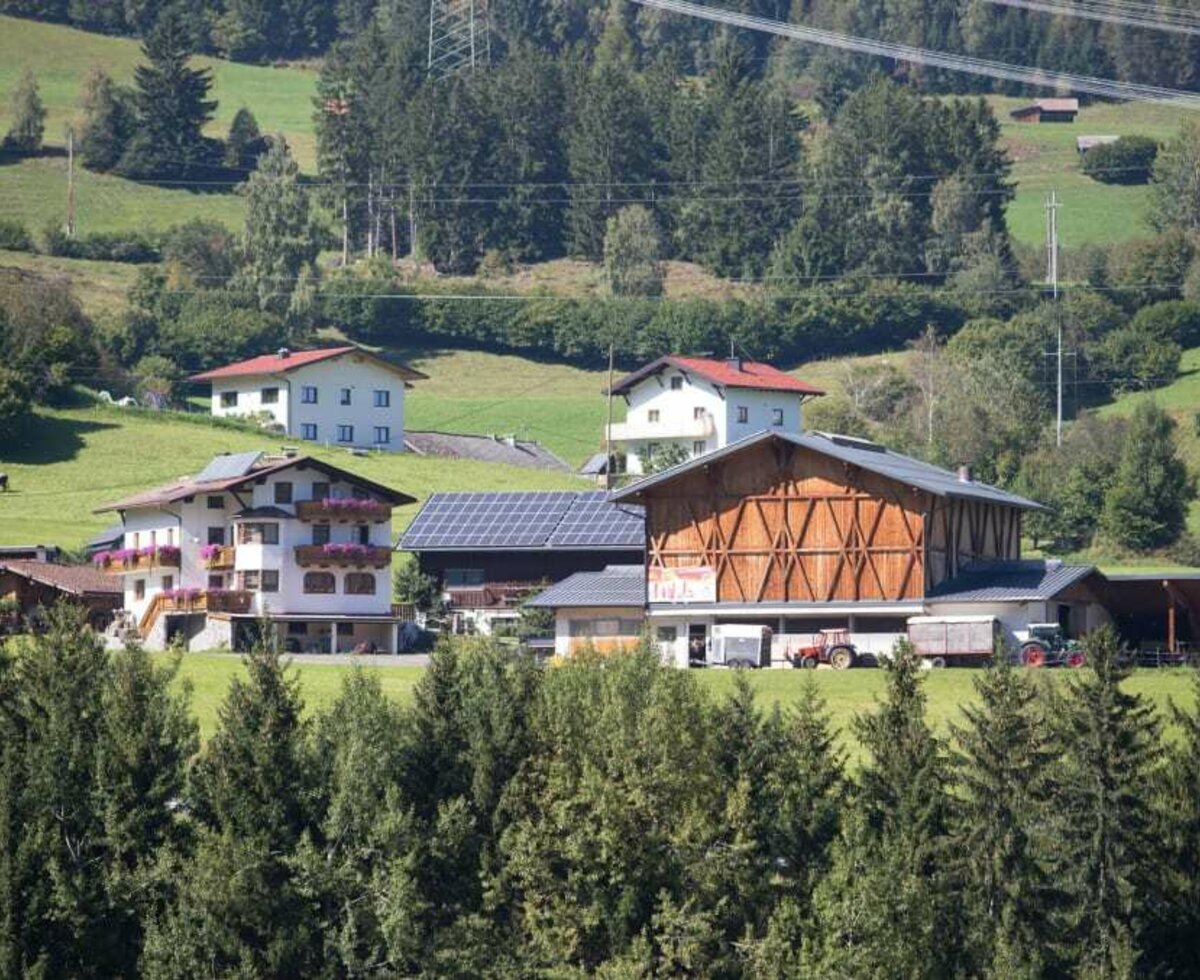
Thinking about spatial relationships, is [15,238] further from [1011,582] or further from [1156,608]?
[1156,608]

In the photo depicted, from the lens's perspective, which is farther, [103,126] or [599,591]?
[103,126]

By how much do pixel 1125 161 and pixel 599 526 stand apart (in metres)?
109

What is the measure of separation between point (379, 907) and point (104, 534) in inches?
2015

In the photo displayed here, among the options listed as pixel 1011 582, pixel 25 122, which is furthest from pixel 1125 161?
pixel 1011 582

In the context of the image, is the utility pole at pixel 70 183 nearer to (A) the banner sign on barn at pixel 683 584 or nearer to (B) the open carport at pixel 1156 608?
(A) the banner sign on barn at pixel 683 584

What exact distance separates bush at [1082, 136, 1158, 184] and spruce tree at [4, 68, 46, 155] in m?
78.8

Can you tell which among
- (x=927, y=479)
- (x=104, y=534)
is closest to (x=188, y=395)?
(x=104, y=534)

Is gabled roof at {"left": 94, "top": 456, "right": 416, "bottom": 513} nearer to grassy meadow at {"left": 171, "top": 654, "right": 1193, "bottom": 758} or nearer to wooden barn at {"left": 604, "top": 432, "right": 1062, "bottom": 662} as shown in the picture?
wooden barn at {"left": 604, "top": 432, "right": 1062, "bottom": 662}

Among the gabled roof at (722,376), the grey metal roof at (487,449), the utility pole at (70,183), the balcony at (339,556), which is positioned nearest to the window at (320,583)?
the balcony at (339,556)

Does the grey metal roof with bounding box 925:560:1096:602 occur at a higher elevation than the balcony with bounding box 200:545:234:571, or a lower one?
lower

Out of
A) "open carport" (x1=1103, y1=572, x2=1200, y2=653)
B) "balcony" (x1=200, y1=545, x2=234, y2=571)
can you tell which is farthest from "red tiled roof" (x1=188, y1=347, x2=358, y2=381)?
"open carport" (x1=1103, y1=572, x2=1200, y2=653)

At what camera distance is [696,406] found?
130625mm

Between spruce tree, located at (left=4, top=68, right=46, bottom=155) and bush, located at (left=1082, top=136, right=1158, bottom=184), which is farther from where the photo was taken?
bush, located at (left=1082, top=136, right=1158, bottom=184)

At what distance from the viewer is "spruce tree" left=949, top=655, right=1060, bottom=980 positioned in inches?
1907
